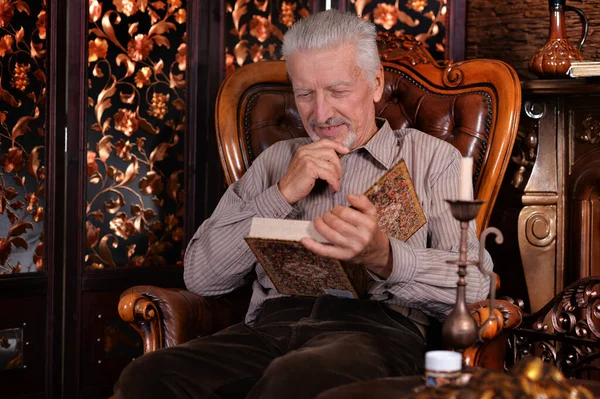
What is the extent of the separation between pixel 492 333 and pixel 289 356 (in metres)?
0.49

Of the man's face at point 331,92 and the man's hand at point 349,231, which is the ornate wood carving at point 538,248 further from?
the man's hand at point 349,231

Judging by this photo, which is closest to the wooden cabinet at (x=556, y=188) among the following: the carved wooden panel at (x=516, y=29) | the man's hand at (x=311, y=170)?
the carved wooden panel at (x=516, y=29)

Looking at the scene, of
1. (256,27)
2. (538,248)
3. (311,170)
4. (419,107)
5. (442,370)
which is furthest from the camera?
(256,27)

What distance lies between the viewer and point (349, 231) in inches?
68.5

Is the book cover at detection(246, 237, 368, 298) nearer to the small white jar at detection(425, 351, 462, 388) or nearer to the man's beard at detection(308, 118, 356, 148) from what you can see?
the man's beard at detection(308, 118, 356, 148)

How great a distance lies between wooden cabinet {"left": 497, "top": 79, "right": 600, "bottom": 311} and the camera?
3.04 m

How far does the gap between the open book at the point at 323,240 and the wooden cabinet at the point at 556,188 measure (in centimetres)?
121

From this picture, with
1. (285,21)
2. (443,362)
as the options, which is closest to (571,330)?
(443,362)

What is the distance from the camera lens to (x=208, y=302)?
231 cm

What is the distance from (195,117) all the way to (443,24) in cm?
113

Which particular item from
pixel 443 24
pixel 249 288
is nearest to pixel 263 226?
pixel 249 288

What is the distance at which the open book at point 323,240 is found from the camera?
1840 mm

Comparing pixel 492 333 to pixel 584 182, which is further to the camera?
pixel 584 182

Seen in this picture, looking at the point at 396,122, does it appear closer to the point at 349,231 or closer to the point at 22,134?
the point at 349,231
